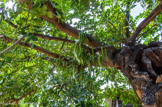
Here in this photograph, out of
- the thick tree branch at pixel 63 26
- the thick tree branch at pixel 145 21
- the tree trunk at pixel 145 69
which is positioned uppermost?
the thick tree branch at pixel 145 21

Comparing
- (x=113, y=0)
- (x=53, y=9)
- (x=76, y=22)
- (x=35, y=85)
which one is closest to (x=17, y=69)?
(x=35, y=85)

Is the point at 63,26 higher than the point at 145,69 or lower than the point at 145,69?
higher

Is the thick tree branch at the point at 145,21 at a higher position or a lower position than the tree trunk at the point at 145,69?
higher

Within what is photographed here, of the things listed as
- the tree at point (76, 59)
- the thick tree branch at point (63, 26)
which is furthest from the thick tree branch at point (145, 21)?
the thick tree branch at point (63, 26)

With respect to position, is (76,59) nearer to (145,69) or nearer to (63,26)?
(63,26)

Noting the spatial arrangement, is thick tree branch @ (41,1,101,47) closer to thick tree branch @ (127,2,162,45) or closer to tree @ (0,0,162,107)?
tree @ (0,0,162,107)

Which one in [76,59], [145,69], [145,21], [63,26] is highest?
[145,21]

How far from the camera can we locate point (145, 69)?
1.29 m

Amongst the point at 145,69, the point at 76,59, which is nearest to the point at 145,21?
the point at 145,69

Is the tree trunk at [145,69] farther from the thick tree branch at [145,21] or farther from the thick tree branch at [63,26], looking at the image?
the thick tree branch at [63,26]

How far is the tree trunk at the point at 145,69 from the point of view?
3.28 ft

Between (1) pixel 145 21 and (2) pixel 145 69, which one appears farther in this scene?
(1) pixel 145 21

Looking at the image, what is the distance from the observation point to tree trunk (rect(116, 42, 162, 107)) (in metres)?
1.00

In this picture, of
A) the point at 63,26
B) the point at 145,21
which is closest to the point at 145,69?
the point at 145,21
